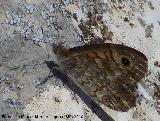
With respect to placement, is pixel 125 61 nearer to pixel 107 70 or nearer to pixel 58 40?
pixel 107 70

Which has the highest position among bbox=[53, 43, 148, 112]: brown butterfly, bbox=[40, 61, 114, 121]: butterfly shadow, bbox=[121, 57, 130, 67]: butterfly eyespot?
bbox=[121, 57, 130, 67]: butterfly eyespot

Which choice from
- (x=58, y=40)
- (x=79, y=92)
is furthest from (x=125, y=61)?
(x=58, y=40)

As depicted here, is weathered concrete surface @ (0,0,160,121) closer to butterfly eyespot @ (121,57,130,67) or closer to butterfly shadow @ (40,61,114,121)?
butterfly shadow @ (40,61,114,121)

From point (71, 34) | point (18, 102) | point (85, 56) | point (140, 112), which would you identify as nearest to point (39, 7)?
point (71, 34)

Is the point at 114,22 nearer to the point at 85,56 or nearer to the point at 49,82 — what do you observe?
the point at 85,56

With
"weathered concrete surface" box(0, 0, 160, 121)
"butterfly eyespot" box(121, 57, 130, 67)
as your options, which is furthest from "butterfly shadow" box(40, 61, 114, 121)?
"butterfly eyespot" box(121, 57, 130, 67)

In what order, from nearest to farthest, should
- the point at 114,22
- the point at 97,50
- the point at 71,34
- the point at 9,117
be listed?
the point at 9,117 < the point at 97,50 < the point at 71,34 < the point at 114,22
